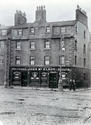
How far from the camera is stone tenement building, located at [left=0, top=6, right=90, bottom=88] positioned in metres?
44.1

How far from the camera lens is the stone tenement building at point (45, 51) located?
44125 mm

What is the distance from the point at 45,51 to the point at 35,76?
13.8 ft

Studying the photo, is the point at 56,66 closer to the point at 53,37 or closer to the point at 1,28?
the point at 53,37

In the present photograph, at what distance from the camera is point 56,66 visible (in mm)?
44781

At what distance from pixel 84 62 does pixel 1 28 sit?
15022mm

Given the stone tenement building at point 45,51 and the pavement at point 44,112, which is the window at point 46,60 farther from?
the pavement at point 44,112

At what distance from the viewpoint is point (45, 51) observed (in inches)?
1815

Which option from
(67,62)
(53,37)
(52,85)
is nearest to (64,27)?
(53,37)

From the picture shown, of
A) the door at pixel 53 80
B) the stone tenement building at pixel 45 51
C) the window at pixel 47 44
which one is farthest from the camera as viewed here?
the window at pixel 47 44

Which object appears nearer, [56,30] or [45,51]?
[56,30]

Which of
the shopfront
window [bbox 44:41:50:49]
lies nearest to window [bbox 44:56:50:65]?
the shopfront

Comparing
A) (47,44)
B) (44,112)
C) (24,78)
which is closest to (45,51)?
(47,44)

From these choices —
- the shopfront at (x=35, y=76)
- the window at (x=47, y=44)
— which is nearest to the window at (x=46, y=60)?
the shopfront at (x=35, y=76)

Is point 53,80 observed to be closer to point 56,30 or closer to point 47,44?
point 47,44
